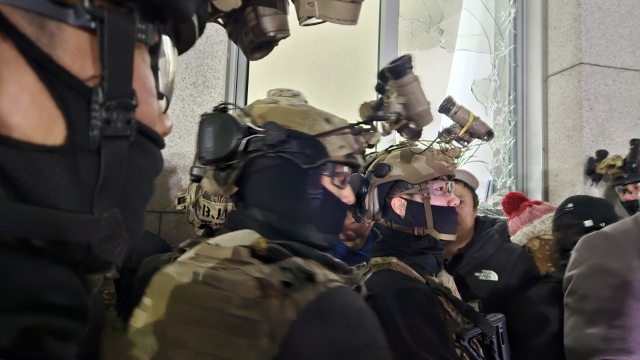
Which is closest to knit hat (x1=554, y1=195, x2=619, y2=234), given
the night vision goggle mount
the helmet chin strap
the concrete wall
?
the night vision goggle mount

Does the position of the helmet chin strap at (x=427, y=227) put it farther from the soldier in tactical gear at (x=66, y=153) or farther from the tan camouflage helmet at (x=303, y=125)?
the soldier in tactical gear at (x=66, y=153)

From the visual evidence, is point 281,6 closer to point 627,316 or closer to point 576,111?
point 627,316

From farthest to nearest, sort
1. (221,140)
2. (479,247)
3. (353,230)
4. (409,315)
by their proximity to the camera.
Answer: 1. (479,247)
2. (353,230)
3. (409,315)
4. (221,140)

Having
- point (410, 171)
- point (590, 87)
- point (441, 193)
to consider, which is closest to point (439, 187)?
point (441, 193)

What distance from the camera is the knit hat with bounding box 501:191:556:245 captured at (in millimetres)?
2373

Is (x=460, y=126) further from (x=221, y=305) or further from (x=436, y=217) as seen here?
(x=221, y=305)

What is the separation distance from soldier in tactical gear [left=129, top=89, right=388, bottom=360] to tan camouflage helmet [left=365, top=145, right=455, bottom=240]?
2.60 feet

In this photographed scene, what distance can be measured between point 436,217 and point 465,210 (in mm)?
522

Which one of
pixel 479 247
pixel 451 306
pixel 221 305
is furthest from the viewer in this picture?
pixel 479 247

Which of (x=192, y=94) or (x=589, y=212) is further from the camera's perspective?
(x=589, y=212)

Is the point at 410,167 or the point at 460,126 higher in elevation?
the point at 460,126

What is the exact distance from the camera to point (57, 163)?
0.49m

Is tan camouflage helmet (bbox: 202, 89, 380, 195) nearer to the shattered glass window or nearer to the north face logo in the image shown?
the north face logo

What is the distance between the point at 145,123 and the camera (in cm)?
55
